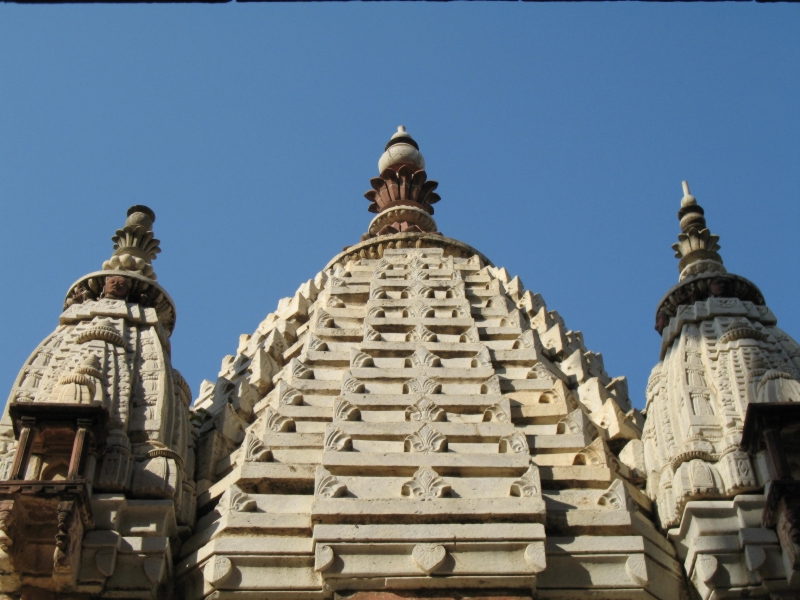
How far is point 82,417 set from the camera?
49.6 ft

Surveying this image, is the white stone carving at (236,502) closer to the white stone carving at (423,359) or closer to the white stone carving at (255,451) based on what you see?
the white stone carving at (255,451)

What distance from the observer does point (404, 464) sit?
15.8 metres

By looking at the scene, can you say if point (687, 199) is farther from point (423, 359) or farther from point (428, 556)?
point (428, 556)

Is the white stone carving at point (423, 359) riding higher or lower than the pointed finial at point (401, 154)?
lower

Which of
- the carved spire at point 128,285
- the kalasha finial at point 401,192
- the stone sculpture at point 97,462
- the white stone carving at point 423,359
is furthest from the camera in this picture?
the kalasha finial at point 401,192

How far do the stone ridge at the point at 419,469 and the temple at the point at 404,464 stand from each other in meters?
0.03

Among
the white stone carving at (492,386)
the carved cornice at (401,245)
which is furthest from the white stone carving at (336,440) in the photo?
the carved cornice at (401,245)

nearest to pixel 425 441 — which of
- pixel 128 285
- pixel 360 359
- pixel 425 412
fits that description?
pixel 425 412

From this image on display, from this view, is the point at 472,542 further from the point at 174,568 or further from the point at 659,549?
the point at 174,568

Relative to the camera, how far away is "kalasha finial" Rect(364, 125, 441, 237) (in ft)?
107

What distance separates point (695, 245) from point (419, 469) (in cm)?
913

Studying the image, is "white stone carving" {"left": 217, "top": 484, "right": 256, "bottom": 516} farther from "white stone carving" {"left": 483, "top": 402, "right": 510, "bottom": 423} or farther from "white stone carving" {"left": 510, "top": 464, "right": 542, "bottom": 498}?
"white stone carving" {"left": 483, "top": 402, "right": 510, "bottom": 423}

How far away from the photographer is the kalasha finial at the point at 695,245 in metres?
21.6

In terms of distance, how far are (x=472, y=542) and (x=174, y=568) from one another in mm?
3703
